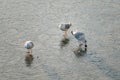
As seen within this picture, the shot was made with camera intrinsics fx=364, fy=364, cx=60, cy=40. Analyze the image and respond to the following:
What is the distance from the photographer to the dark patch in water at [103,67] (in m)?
5.90

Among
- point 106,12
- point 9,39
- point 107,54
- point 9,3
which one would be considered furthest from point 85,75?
point 9,3

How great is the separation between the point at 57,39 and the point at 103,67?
42.9 inches

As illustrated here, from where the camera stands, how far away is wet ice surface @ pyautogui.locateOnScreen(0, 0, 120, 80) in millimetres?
5906

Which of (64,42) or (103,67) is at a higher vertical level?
(64,42)

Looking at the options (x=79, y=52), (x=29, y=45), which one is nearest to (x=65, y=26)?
(x=79, y=52)

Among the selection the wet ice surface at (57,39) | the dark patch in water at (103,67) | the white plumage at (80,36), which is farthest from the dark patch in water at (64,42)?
the dark patch in water at (103,67)

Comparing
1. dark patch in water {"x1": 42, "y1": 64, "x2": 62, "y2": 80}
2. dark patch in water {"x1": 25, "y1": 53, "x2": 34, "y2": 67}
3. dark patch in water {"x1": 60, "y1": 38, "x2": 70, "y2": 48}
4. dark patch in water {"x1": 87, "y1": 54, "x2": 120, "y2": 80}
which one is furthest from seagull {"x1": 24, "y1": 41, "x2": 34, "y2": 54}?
dark patch in water {"x1": 87, "y1": 54, "x2": 120, "y2": 80}

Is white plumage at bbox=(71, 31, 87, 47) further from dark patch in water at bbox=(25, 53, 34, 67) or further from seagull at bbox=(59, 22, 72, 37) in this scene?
dark patch in water at bbox=(25, 53, 34, 67)

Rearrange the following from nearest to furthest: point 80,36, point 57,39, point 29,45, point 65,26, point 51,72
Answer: point 51,72, point 29,45, point 80,36, point 65,26, point 57,39

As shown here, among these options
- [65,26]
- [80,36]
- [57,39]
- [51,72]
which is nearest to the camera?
[51,72]

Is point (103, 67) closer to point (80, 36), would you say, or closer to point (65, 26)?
point (80, 36)

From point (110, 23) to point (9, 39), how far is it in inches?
82.1

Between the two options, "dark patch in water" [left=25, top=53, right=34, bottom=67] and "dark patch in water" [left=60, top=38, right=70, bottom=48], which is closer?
"dark patch in water" [left=25, top=53, right=34, bottom=67]

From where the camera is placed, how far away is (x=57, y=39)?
6.68 metres
